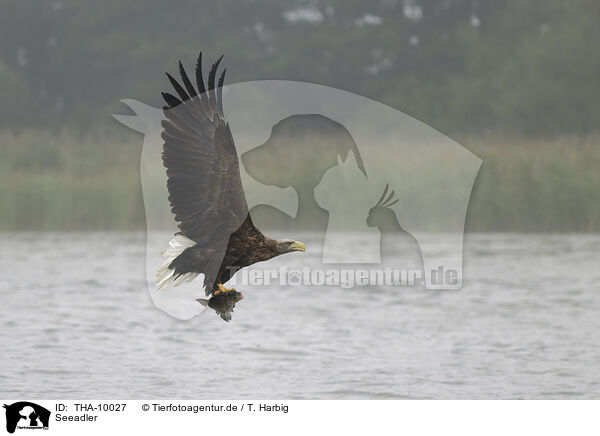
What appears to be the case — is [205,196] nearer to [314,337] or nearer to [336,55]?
[314,337]

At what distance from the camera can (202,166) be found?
4.79m

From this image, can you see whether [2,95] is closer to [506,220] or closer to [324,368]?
[506,220]

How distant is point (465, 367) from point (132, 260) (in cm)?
577

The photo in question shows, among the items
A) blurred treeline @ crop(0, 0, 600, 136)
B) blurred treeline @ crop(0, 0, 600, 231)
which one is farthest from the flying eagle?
blurred treeline @ crop(0, 0, 600, 136)

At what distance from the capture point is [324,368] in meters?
7.29

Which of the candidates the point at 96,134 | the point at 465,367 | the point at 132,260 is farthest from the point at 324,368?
the point at 96,134

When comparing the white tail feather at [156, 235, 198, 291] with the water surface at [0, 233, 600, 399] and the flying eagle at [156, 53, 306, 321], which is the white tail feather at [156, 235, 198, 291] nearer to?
the flying eagle at [156, 53, 306, 321]
